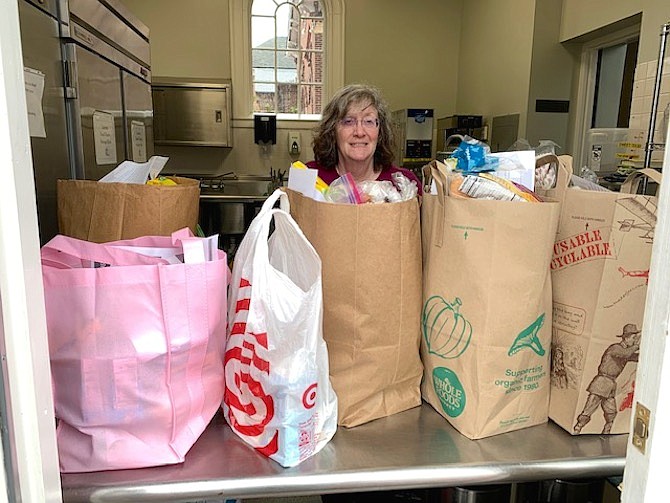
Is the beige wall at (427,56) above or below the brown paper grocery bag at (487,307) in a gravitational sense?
above

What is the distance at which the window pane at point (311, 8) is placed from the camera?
5246 mm

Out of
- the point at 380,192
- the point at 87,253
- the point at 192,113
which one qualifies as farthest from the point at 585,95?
the point at 87,253

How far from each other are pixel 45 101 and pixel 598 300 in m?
1.43

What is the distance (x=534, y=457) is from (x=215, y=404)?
Result: 1.64 ft

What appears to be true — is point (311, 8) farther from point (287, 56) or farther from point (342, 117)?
point (342, 117)

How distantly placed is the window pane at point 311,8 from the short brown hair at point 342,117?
3764 millimetres

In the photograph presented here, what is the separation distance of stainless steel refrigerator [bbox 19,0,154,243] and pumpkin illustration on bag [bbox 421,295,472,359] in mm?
1042

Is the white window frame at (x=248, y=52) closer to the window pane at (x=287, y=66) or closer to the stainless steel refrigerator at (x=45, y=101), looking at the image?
the window pane at (x=287, y=66)

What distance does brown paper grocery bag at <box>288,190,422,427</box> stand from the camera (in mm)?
770

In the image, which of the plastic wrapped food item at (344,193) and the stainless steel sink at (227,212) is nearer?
the plastic wrapped food item at (344,193)

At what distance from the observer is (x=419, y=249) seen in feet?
2.72

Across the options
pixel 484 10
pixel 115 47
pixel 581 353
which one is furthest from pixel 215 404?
pixel 484 10

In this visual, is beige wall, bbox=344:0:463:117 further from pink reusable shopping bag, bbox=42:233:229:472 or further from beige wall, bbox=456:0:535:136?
pink reusable shopping bag, bbox=42:233:229:472

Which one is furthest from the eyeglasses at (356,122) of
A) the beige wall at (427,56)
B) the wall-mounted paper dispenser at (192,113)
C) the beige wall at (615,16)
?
the wall-mounted paper dispenser at (192,113)
